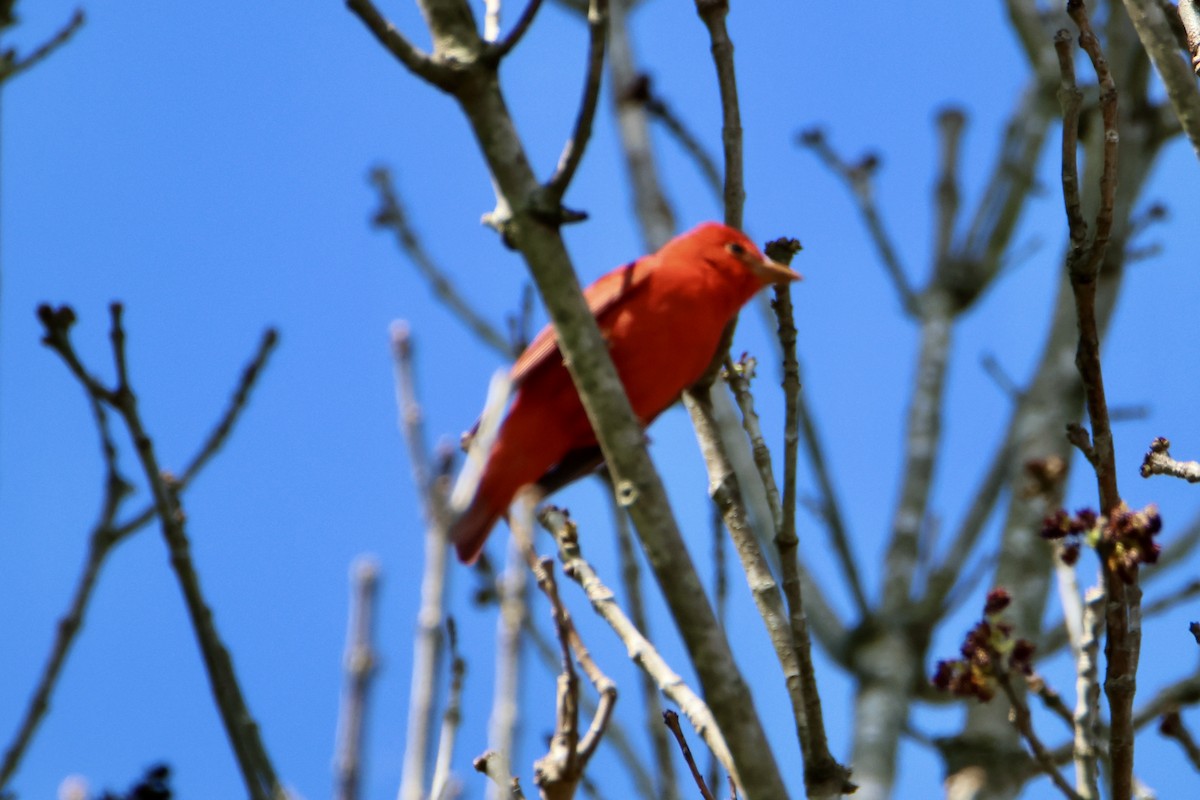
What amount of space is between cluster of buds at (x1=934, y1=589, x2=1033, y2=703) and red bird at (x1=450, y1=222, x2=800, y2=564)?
112cm

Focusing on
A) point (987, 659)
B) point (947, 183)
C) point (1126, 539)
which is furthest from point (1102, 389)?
point (947, 183)

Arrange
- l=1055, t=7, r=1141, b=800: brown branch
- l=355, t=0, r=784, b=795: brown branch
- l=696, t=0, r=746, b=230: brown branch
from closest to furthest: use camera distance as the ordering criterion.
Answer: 1. l=355, t=0, r=784, b=795: brown branch
2. l=1055, t=7, r=1141, b=800: brown branch
3. l=696, t=0, r=746, b=230: brown branch

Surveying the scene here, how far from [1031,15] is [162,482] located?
25.4 ft

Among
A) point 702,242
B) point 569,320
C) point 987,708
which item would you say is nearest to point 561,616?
point 569,320

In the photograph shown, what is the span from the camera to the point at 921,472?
332 inches

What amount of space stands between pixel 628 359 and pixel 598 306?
248mm

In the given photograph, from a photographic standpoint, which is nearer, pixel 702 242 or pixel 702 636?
pixel 702 636

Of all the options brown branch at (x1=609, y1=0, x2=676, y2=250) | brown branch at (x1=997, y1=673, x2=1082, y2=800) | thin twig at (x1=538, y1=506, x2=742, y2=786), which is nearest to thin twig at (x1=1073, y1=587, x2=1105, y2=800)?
brown branch at (x1=997, y1=673, x2=1082, y2=800)

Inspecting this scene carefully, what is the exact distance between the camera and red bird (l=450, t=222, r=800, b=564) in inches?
162

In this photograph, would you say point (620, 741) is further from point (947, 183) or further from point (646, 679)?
point (947, 183)

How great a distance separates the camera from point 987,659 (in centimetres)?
311

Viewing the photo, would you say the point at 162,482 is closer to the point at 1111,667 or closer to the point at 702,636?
the point at 702,636

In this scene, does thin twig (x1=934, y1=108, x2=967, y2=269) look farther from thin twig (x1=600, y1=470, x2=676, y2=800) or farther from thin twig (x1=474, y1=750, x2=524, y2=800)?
thin twig (x1=474, y1=750, x2=524, y2=800)

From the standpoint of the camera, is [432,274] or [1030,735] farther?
[432,274]
